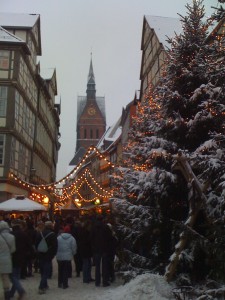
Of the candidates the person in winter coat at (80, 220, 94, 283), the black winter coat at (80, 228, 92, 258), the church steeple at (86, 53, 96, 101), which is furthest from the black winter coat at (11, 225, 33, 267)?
the church steeple at (86, 53, 96, 101)

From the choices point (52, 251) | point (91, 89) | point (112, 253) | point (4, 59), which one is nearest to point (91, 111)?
point (91, 89)

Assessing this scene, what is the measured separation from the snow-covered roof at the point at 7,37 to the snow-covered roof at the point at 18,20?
2.71 metres

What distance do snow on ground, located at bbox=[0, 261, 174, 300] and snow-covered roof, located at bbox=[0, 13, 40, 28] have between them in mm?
26317

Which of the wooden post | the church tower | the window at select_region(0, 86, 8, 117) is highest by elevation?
the church tower

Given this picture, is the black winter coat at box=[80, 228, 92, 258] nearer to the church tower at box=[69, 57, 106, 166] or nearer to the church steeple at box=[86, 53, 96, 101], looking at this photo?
the church tower at box=[69, 57, 106, 166]

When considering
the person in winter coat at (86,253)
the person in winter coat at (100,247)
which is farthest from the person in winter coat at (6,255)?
the person in winter coat at (86,253)

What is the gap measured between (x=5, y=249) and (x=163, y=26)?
87.7ft

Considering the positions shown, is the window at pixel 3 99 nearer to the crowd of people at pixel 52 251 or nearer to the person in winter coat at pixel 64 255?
the crowd of people at pixel 52 251

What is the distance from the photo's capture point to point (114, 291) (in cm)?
1041

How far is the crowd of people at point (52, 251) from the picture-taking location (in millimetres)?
9094

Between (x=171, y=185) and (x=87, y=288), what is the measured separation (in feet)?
11.2

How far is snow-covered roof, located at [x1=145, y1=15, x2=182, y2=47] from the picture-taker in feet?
102

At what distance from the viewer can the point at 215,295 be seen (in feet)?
25.7

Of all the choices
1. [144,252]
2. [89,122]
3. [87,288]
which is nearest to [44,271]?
[87,288]
